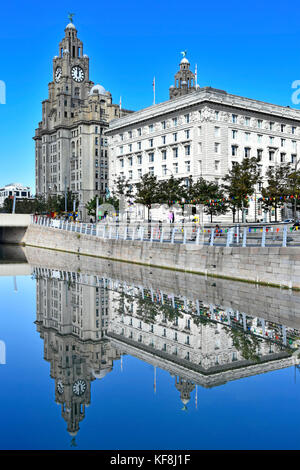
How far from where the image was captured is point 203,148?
6238 centimetres

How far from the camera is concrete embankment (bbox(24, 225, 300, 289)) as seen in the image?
20.1m

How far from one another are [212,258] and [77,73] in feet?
364

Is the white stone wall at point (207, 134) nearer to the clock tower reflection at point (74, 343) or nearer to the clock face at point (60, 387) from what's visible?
the clock tower reflection at point (74, 343)

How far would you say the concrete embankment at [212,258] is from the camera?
20094 millimetres

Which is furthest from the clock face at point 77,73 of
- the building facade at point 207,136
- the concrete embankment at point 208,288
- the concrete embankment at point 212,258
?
the concrete embankment at point 208,288

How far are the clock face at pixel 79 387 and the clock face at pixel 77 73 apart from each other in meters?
123

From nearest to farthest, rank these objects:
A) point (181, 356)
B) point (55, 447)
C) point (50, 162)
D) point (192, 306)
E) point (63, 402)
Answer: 1. point (55, 447)
2. point (63, 402)
3. point (181, 356)
4. point (192, 306)
5. point (50, 162)

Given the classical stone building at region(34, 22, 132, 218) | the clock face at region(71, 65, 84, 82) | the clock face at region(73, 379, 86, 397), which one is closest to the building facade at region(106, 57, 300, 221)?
the classical stone building at region(34, 22, 132, 218)

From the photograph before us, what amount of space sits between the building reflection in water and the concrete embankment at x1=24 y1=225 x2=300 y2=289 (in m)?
4.01

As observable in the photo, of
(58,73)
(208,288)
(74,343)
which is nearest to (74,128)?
(58,73)

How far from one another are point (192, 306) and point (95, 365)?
8.02 meters
